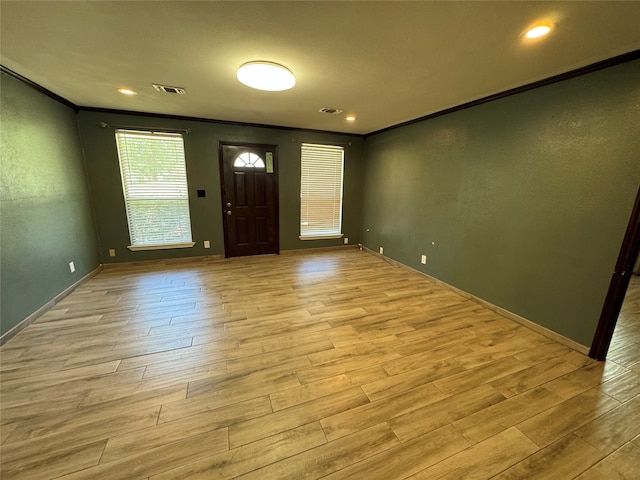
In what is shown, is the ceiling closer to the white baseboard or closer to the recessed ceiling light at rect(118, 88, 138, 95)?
the recessed ceiling light at rect(118, 88, 138, 95)

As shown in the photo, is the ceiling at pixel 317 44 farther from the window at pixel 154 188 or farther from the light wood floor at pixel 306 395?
the light wood floor at pixel 306 395

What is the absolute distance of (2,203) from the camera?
91.7 inches

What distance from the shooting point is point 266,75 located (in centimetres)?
225

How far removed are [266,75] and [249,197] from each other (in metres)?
2.72

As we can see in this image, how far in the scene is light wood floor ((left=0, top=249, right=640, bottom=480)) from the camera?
4.40 feet

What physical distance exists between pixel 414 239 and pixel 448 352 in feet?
7.28

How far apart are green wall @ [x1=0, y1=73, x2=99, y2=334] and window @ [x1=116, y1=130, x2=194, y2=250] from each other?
58cm

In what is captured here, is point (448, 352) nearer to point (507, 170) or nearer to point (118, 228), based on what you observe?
point (507, 170)

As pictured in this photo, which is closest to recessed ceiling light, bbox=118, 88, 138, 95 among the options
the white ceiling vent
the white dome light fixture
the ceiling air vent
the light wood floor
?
the white ceiling vent

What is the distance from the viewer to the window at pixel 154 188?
157 inches

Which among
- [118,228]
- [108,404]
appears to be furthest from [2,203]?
[108,404]

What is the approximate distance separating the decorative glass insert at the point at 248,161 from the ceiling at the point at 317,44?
1.58m

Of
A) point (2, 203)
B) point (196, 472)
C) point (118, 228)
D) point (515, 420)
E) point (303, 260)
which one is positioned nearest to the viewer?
point (196, 472)

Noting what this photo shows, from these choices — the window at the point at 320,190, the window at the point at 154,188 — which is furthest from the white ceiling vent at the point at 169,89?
the window at the point at 320,190
